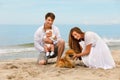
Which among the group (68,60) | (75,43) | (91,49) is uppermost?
(75,43)

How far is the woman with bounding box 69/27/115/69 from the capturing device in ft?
27.7

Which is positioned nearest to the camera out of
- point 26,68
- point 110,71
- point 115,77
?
point 115,77

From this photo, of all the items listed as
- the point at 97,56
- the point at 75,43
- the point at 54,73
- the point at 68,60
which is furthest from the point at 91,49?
the point at 54,73

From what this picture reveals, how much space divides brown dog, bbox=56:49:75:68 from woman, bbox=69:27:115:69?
137mm

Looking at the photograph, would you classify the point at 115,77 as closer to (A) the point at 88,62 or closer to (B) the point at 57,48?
(A) the point at 88,62

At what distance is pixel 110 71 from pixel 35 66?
1.85 m

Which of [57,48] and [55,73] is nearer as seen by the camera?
[55,73]

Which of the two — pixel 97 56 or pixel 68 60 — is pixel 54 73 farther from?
pixel 97 56

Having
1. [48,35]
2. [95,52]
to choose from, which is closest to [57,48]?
[48,35]

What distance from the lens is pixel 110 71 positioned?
8.18 m

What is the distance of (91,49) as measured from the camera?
8516 millimetres

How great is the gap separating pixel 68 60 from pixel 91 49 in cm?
55

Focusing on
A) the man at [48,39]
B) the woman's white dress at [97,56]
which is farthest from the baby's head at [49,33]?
the woman's white dress at [97,56]

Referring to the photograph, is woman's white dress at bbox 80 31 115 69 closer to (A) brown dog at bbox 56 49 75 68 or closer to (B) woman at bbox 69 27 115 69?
(B) woman at bbox 69 27 115 69
